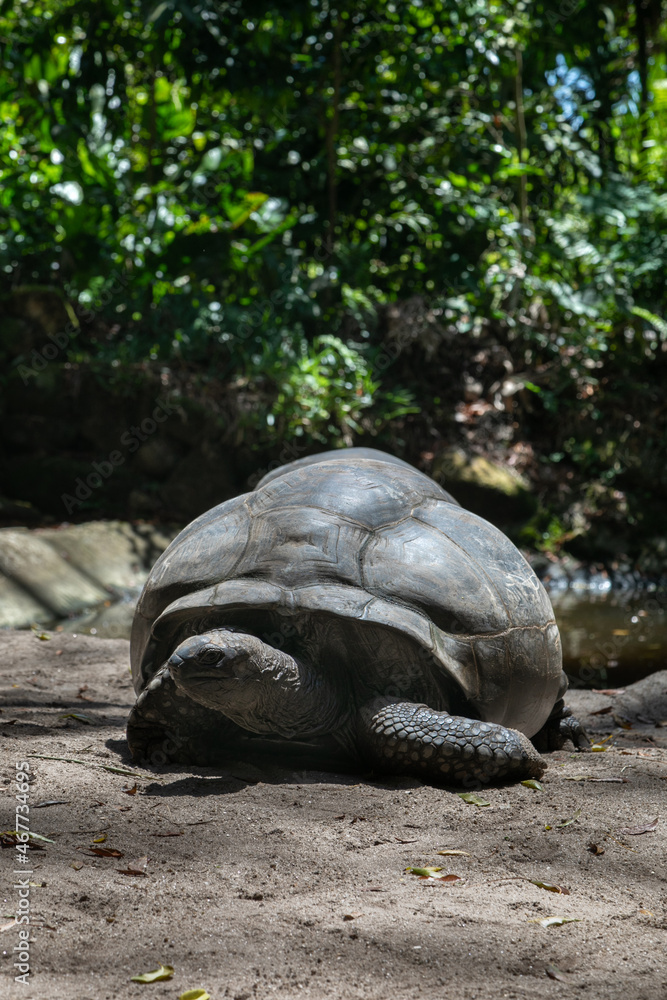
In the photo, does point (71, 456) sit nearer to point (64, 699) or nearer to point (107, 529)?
point (107, 529)

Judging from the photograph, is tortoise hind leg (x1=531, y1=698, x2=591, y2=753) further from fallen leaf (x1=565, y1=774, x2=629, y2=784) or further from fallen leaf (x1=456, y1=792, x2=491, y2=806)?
fallen leaf (x1=456, y1=792, x2=491, y2=806)

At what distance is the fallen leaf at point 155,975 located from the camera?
4.73ft

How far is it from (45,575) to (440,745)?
4726mm

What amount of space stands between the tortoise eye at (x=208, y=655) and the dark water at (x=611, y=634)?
3.12 metres

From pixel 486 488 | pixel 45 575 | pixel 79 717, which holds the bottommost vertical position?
pixel 45 575

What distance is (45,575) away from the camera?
653 centimetres

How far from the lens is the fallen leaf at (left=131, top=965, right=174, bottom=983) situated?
1440 millimetres

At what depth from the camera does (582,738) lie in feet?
11.1

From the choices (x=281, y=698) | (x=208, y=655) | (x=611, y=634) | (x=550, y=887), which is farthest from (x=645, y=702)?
(x=208, y=655)

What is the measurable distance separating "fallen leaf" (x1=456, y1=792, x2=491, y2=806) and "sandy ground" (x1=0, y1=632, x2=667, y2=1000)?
0.03 metres

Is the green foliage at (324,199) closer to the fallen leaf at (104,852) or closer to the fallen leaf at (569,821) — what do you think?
the fallen leaf at (569,821)

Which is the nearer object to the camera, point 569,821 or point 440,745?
point 569,821

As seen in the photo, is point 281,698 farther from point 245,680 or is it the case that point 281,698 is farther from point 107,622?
point 107,622

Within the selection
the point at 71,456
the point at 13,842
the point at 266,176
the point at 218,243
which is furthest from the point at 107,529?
the point at 13,842
